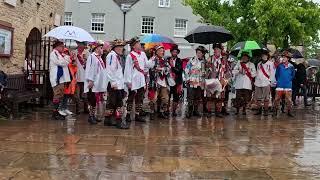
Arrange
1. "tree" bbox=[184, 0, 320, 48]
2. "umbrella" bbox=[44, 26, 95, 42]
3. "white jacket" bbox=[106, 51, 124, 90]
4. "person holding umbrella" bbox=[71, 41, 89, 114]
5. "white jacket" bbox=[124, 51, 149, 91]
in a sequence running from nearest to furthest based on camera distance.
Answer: "white jacket" bbox=[106, 51, 124, 90]
"white jacket" bbox=[124, 51, 149, 91]
"umbrella" bbox=[44, 26, 95, 42]
"person holding umbrella" bbox=[71, 41, 89, 114]
"tree" bbox=[184, 0, 320, 48]

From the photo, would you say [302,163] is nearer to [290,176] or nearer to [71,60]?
[290,176]

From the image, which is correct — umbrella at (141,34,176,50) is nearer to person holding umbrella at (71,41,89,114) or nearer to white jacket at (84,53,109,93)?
person holding umbrella at (71,41,89,114)

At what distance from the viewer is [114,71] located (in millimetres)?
9969

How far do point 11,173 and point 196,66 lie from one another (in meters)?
6.82

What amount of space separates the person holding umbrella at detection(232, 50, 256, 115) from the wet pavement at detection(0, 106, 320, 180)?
5.70 ft

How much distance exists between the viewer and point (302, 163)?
279 inches

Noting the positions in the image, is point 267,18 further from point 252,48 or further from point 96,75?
point 96,75

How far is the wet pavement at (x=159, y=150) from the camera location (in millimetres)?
6355

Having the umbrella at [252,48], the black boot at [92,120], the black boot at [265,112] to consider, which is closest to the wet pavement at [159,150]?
the black boot at [92,120]

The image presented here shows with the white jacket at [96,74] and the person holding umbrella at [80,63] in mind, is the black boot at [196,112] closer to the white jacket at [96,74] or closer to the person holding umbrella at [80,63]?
the person holding umbrella at [80,63]

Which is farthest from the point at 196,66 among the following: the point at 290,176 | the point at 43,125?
the point at 290,176

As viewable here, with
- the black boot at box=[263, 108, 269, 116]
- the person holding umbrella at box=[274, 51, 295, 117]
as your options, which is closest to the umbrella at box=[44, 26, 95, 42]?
the person holding umbrella at box=[274, 51, 295, 117]

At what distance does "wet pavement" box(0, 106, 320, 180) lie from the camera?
636 cm

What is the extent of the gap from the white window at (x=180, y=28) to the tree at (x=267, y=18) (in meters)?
10.8
